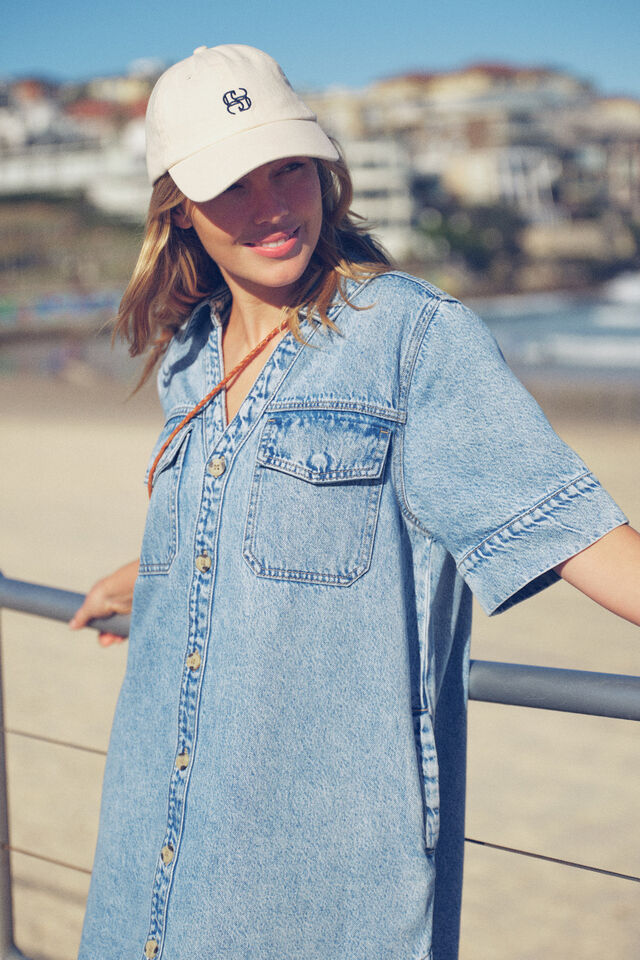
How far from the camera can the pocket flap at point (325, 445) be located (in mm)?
1120

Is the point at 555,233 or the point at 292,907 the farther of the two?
the point at 555,233

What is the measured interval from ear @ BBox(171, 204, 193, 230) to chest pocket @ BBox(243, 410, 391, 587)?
0.39 metres

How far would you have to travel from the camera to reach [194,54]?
129 cm

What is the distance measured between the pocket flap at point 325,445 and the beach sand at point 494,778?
2.02m

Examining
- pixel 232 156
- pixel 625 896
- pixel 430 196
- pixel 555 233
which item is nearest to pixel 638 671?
pixel 625 896

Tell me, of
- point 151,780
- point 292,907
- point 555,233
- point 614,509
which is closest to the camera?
point 614,509

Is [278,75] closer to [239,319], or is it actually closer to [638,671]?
[239,319]

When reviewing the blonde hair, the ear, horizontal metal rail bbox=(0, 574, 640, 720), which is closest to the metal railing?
horizontal metal rail bbox=(0, 574, 640, 720)

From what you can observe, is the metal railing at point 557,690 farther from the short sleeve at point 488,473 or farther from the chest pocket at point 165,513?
the chest pocket at point 165,513

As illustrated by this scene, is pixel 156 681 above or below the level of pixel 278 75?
below

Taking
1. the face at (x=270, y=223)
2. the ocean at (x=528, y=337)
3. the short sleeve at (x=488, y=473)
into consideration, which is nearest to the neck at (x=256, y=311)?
the face at (x=270, y=223)

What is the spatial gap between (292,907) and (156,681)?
1.07 feet

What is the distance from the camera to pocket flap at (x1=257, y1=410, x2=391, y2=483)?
1120 millimetres

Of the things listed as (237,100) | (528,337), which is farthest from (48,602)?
(528,337)
